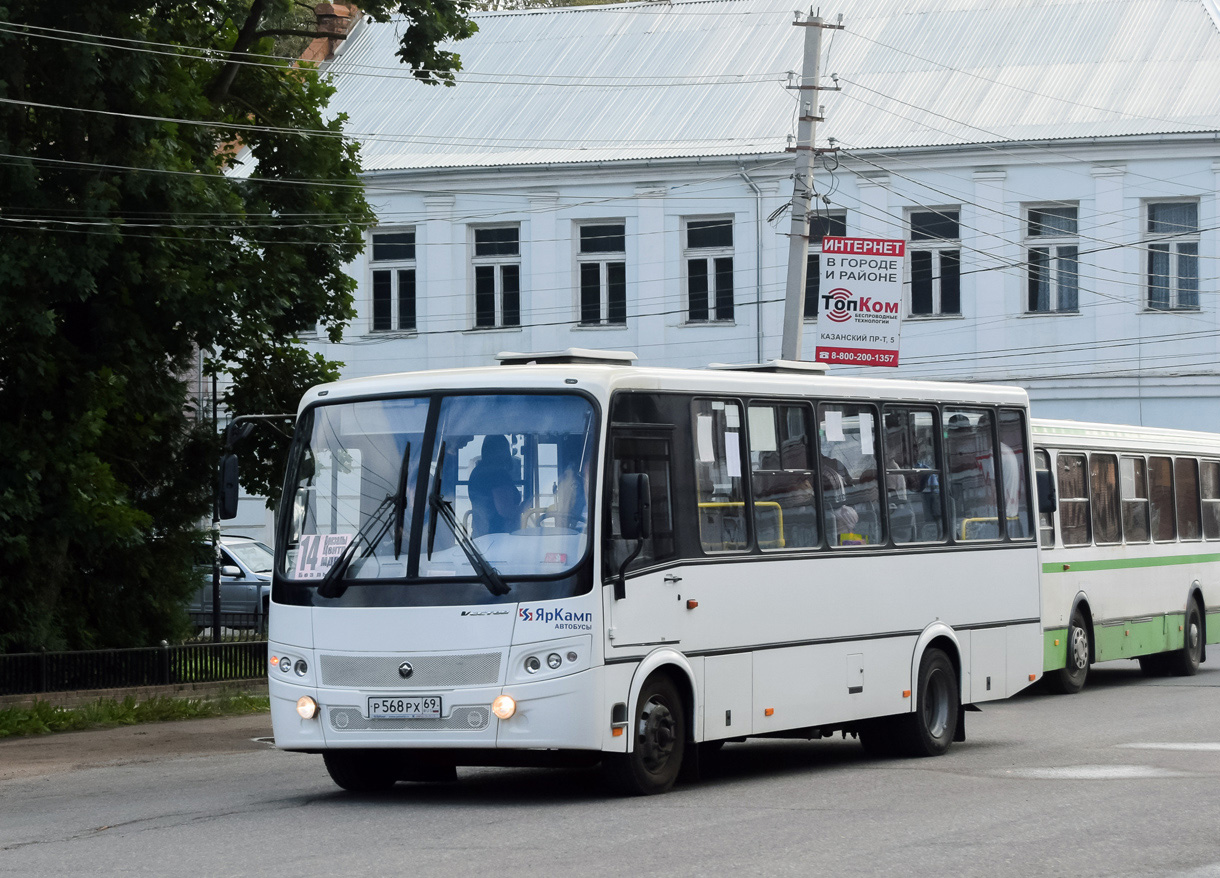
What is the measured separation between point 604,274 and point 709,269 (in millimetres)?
2293

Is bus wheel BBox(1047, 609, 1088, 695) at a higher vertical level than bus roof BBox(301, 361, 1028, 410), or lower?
lower

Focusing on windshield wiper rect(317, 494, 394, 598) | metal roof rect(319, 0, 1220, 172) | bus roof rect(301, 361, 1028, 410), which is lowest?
windshield wiper rect(317, 494, 394, 598)

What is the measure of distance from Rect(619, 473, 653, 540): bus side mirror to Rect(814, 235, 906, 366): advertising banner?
11986 mm

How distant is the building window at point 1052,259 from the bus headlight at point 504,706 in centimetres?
2999

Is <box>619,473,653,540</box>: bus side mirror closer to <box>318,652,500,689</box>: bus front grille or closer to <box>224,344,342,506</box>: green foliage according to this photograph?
<box>318,652,500,689</box>: bus front grille

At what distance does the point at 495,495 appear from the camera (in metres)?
12.0

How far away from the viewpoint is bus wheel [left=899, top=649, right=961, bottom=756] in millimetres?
14734

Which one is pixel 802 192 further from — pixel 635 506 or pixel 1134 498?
pixel 635 506

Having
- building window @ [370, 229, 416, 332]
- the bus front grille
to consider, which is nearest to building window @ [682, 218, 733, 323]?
building window @ [370, 229, 416, 332]

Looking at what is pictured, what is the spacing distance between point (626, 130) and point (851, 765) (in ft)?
99.8

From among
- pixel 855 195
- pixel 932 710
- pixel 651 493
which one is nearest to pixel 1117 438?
pixel 932 710

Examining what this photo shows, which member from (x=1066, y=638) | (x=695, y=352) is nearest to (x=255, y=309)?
(x=1066, y=638)

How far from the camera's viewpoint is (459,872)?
9.27m

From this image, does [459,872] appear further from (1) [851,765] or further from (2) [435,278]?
(2) [435,278]
